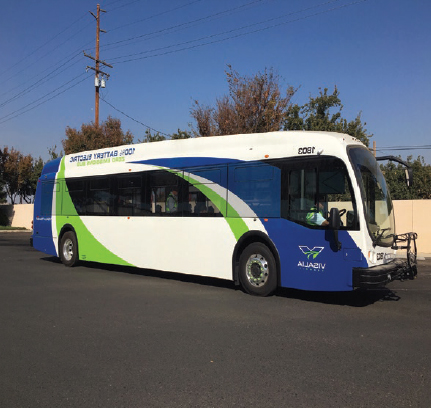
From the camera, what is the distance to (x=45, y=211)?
13711mm

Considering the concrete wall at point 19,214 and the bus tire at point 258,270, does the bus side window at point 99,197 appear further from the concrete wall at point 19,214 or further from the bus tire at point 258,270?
the concrete wall at point 19,214

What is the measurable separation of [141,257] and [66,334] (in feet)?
16.3

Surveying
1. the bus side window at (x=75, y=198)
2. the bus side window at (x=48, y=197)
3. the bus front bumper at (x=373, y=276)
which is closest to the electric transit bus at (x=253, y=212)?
the bus front bumper at (x=373, y=276)

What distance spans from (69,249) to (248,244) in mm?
6616

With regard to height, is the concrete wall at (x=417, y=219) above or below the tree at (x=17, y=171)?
below

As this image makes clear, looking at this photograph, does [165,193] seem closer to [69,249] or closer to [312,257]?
[312,257]

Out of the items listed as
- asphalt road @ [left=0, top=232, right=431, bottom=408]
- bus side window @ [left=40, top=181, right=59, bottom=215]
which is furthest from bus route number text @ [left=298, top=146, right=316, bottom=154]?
bus side window @ [left=40, top=181, right=59, bottom=215]

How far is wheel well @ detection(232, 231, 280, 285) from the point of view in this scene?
8.08 m

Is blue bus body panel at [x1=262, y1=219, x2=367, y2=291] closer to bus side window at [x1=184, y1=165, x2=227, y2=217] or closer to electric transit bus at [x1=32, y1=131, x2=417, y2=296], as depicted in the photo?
electric transit bus at [x1=32, y1=131, x2=417, y2=296]

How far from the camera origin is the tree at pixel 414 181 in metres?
30.6

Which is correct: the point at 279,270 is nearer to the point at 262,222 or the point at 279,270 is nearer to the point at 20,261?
the point at 262,222

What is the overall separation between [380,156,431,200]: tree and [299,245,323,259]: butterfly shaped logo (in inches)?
786

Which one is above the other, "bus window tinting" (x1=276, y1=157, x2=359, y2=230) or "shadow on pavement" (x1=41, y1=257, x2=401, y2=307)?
"bus window tinting" (x1=276, y1=157, x2=359, y2=230)

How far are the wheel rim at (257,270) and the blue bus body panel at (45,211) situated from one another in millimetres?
7324
